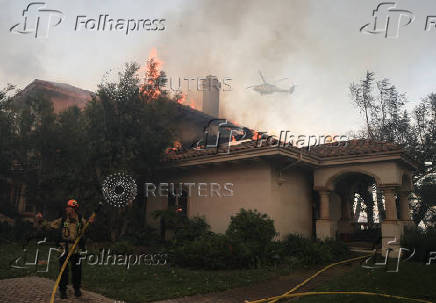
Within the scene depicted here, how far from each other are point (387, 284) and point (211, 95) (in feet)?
59.3

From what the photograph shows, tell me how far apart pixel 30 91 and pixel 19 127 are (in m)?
9.64

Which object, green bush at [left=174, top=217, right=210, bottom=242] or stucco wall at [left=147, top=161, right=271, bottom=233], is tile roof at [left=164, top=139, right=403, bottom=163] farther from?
green bush at [left=174, top=217, right=210, bottom=242]

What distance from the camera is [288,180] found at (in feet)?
45.5

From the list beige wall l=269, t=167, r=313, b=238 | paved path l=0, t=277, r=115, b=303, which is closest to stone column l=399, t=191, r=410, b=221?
beige wall l=269, t=167, r=313, b=238

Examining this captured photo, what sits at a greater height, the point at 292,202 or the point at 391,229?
the point at 292,202

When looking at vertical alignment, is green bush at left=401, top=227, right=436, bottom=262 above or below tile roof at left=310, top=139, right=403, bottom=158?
below

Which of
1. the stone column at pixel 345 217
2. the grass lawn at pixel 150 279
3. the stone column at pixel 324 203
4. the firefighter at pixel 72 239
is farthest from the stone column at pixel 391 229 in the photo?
the firefighter at pixel 72 239

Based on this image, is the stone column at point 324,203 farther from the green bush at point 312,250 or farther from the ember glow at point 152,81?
the ember glow at point 152,81

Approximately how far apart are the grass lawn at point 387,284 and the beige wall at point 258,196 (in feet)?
12.8

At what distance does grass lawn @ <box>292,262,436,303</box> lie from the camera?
6723 millimetres

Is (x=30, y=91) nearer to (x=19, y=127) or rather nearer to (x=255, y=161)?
(x=19, y=127)

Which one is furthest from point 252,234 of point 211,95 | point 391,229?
point 211,95

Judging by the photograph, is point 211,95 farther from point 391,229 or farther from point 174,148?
point 391,229

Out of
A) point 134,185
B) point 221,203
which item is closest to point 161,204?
point 134,185
